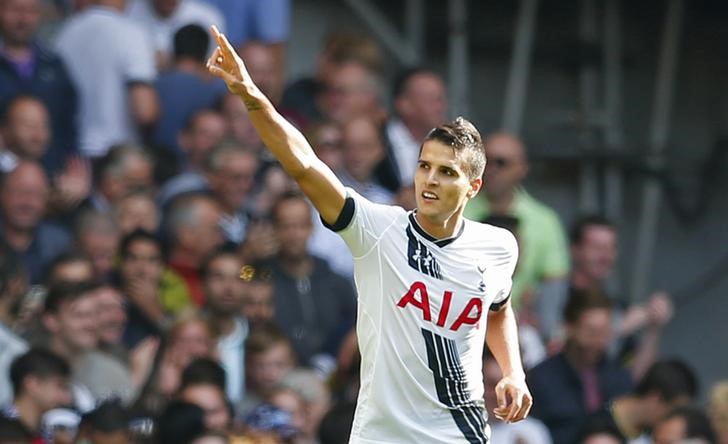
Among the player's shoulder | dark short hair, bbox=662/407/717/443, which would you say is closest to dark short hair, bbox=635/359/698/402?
dark short hair, bbox=662/407/717/443

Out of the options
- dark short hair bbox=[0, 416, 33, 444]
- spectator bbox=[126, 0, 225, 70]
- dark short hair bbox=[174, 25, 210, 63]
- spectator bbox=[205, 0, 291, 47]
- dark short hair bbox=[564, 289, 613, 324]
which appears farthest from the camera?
spectator bbox=[205, 0, 291, 47]

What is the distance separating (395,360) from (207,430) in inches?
106

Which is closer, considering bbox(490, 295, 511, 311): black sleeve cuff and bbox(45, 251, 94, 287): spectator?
bbox(490, 295, 511, 311): black sleeve cuff

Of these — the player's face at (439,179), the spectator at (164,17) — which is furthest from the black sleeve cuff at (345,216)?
the spectator at (164,17)

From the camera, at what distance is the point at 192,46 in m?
13.4

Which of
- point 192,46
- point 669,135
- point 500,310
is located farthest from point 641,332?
point 500,310

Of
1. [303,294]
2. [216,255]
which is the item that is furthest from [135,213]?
[303,294]

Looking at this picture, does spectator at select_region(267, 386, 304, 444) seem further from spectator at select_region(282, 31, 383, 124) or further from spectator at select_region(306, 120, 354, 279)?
spectator at select_region(282, 31, 383, 124)

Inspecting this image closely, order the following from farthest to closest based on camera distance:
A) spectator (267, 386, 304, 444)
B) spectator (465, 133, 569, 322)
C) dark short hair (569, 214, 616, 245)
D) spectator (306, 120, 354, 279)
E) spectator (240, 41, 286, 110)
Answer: dark short hair (569, 214, 616, 245), spectator (240, 41, 286, 110), spectator (465, 133, 569, 322), spectator (306, 120, 354, 279), spectator (267, 386, 304, 444)

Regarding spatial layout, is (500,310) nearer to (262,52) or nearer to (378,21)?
(262,52)

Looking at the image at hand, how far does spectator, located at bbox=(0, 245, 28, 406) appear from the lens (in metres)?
10.9

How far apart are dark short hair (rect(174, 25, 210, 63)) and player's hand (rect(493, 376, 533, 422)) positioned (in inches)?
232

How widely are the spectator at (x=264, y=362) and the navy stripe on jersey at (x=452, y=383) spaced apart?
340cm

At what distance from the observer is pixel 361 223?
8.02 meters
